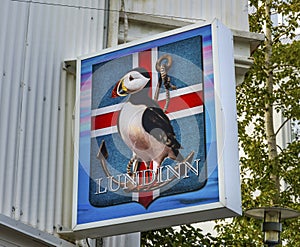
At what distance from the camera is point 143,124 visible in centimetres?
941

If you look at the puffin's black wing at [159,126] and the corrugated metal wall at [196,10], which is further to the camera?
the corrugated metal wall at [196,10]

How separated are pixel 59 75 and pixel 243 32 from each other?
217cm

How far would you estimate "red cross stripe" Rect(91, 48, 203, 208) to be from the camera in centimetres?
906

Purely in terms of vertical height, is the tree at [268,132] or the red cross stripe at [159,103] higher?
the tree at [268,132]

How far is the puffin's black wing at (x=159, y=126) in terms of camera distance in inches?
358

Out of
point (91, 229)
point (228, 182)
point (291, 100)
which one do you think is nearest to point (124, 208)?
point (91, 229)

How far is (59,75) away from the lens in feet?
33.8

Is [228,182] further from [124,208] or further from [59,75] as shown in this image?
[59,75]

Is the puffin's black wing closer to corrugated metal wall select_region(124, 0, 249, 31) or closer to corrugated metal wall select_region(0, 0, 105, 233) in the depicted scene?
corrugated metal wall select_region(0, 0, 105, 233)

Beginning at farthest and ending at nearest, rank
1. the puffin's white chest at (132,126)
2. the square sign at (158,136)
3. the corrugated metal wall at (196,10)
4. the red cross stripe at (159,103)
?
1. the corrugated metal wall at (196,10)
2. the puffin's white chest at (132,126)
3. the red cross stripe at (159,103)
4. the square sign at (158,136)

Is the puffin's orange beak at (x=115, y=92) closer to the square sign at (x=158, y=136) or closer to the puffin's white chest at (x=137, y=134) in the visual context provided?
the square sign at (x=158, y=136)

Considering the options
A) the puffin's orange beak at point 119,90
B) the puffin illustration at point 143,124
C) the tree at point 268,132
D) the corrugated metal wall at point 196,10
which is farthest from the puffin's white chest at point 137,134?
the tree at point 268,132

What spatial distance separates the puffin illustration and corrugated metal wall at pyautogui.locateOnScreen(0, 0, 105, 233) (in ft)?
2.65

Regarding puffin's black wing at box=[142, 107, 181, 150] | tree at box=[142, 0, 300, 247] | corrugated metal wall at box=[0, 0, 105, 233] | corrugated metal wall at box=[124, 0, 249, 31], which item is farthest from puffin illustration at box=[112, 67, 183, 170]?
tree at box=[142, 0, 300, 247]
